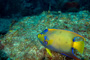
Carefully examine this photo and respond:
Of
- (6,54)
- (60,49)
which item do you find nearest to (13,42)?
(6,54)

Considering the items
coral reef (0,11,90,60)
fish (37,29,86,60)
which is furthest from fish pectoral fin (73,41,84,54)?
coral reef (0,11,90,60)

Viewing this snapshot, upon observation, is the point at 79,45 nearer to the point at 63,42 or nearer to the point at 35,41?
the point at 63,42

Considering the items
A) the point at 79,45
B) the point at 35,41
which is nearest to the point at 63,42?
the point at 79,45

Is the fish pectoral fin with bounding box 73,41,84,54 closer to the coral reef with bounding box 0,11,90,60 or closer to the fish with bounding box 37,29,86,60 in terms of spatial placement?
the fish with bounding box 37,29,86,60

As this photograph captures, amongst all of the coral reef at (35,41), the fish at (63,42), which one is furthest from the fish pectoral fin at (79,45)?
the coral reef at (35,41)

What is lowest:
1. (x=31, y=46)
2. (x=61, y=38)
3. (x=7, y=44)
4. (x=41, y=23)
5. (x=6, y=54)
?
(x=6, y=54)

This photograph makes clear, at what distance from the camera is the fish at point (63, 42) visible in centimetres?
130

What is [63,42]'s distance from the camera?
4.56 feet

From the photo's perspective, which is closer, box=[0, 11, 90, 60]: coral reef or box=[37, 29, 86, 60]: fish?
box=[37, 29, 86, 60]: fish

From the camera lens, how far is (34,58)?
2012mm

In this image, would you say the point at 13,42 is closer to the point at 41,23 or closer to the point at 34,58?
the point at 34,58

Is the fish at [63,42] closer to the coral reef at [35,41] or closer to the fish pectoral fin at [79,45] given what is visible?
the fish pectoral fin at [79,45]

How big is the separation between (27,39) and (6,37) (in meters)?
A: 0.91

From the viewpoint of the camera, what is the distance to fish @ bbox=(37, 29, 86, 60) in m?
1.30
